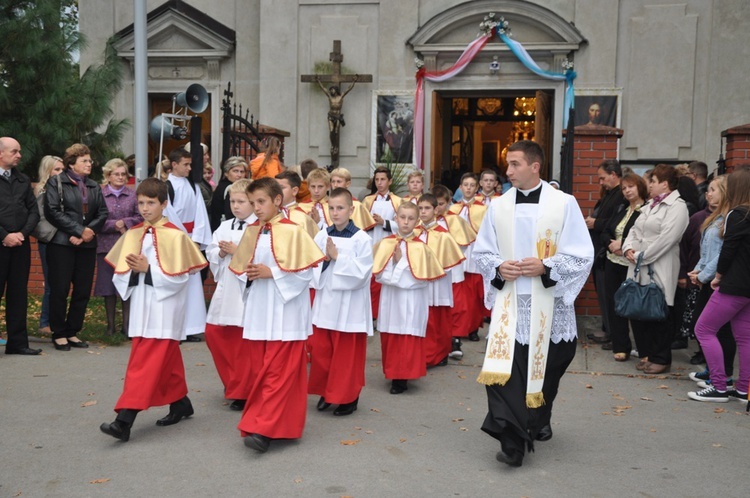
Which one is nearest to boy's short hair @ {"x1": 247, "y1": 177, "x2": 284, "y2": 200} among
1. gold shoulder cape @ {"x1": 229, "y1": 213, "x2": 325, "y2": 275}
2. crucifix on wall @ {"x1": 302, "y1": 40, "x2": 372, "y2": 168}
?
gold shoulder cape @ {"x1": 229, "y1": 213, "x2": 325, "y2": 275}

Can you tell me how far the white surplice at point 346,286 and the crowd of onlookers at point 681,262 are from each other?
2.92 m

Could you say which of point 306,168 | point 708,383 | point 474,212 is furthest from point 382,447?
point 474,212

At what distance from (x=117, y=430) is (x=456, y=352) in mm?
4300

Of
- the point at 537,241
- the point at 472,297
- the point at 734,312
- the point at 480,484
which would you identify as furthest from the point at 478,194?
the point at 480,484

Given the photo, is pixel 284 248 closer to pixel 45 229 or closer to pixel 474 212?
pixel 45 229

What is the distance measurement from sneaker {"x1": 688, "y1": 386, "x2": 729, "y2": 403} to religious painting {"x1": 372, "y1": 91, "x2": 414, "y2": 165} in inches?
396

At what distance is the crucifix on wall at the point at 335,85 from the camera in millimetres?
16906

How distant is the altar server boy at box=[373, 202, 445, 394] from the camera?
7.87 m

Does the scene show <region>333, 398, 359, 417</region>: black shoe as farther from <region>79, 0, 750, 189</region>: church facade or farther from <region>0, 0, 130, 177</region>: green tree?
<region>79, 0, 750, 189</region>: church facade

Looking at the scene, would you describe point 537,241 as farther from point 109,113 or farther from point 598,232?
point 109,113

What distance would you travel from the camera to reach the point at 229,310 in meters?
7.09

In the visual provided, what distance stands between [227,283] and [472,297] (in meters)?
3.82

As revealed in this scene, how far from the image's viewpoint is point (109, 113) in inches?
535

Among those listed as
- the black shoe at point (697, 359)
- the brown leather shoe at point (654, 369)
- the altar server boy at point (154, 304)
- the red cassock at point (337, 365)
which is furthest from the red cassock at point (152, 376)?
the black shoe at point (697, 359)
